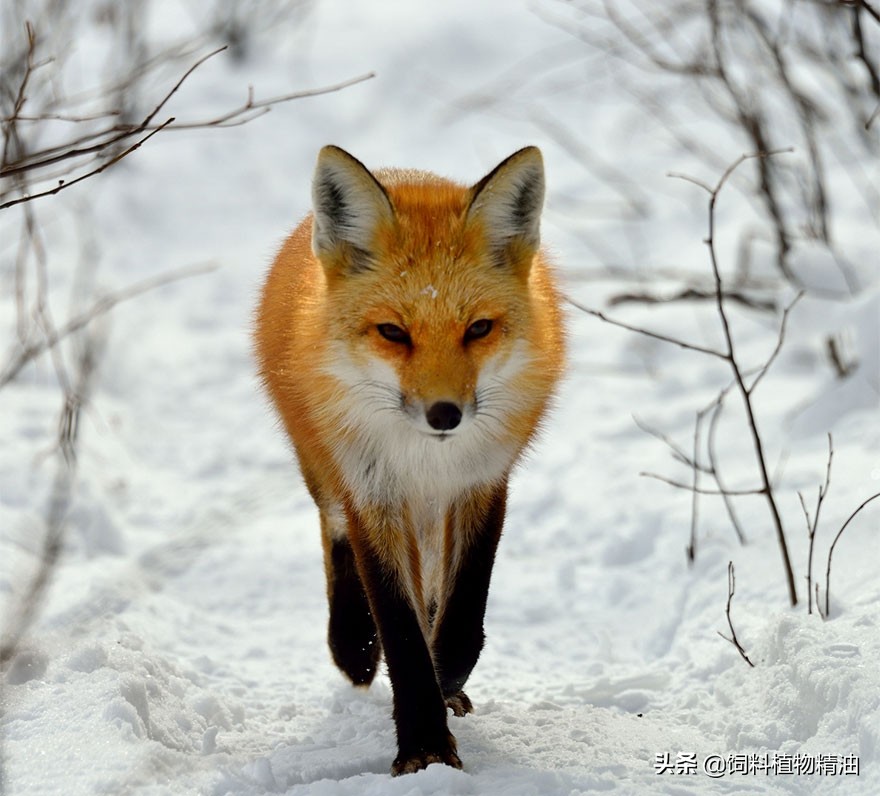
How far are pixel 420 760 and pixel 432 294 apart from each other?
134cm

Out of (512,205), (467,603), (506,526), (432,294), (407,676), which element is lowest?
(506,526)

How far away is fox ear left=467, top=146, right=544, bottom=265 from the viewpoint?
137 inches

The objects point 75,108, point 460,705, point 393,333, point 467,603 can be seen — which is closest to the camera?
point 393,333

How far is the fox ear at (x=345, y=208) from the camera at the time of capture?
3406 mm

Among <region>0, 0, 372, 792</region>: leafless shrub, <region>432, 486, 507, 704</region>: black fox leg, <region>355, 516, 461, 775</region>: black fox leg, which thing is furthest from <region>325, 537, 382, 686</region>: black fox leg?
<region>0, 0, 372, 792</region>: leafless shrub

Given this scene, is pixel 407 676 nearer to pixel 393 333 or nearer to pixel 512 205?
pixel 393 333

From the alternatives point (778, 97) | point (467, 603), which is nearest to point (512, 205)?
point (467, 603)

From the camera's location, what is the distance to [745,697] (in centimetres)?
383

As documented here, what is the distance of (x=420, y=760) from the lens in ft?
11.0

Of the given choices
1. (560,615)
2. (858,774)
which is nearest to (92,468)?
(560,615)

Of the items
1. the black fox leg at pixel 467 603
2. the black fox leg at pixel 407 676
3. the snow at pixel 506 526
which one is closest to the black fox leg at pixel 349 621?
the snow at pixel 506 526

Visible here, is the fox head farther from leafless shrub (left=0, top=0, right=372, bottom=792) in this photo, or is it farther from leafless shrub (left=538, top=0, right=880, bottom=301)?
leafless shrub (left=0, top=0, right=372, bottom=792)

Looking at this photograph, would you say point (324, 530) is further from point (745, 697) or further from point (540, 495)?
point (540, 495)

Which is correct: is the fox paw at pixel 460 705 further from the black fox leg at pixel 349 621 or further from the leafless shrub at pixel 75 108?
the leafless shrub at pixel 75 108
